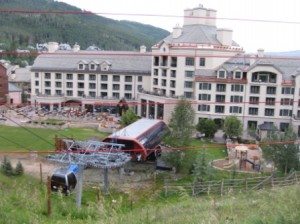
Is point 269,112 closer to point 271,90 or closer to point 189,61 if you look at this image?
point 271,90

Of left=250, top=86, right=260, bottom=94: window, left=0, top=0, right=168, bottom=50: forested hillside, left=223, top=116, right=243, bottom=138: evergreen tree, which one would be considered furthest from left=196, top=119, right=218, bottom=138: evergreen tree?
left=0, top=0, right=168, bottom=50: forested hillside

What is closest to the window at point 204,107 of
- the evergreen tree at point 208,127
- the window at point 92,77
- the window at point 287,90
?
the evergreen tree at point 208,127

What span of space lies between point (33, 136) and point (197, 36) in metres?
15.9

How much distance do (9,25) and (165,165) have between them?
91619 millimetres

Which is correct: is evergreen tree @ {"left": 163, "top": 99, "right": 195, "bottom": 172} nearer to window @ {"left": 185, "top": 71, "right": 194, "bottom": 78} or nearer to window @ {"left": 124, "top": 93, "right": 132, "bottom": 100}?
window @ {"left": 185, "top": 71, "right": 194, "bottom": 78}

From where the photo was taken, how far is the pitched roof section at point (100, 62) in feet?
120

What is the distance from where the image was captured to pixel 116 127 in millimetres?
27906

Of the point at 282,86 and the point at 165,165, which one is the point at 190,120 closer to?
the point at 165,165

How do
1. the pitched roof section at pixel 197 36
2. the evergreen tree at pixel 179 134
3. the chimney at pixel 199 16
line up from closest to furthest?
the evergreen tree at pixel 179 134 < the pitched roof section at pixel 197 36 < the chimney at pixel 199 16

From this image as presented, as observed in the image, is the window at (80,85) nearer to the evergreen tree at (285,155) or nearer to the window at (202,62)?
the window at (202,62)

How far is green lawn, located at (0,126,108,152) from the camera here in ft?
73.0

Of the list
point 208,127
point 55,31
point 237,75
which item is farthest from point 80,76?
point 55,31

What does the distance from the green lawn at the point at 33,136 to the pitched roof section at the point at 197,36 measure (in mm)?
11091

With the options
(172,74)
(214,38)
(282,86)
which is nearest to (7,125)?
(172,74)
